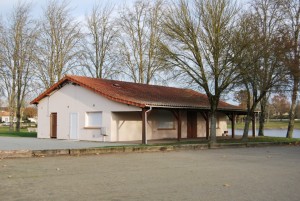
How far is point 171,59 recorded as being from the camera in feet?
79.3

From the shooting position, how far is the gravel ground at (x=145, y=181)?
7.92m

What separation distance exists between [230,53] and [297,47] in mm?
7115

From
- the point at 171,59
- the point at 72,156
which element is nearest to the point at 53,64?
the point at 171,59

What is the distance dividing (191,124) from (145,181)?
79.1 feet

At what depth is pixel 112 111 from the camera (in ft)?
86.8

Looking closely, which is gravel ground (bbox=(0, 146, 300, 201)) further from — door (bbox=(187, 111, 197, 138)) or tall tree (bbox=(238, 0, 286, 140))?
door (bbox=(187, 111, 197, 138))

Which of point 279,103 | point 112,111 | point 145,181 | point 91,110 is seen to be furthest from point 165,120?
point 279,103

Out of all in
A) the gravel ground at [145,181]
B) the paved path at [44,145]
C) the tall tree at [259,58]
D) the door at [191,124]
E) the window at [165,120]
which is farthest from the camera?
the door at [191,124]

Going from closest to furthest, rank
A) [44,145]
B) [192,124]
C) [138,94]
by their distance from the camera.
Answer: [44,145], [138,94], [192,124]

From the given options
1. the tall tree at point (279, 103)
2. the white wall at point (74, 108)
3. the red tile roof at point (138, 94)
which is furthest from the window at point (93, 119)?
the tall tree at point (279, 103)

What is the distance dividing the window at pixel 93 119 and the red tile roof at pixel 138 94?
1.73 metres

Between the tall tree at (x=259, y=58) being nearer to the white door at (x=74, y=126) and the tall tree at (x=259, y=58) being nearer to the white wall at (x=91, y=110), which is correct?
the white wall at (x=91, y=110)

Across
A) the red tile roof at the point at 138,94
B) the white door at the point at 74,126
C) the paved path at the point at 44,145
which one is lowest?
the paved path at the point at 44,145

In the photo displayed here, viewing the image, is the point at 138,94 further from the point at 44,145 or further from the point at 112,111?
the point at 44,145
